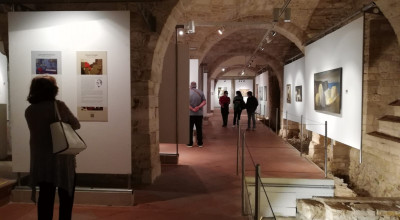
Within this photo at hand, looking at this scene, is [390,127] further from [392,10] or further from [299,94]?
[299,94]

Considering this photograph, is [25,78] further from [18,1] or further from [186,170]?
[186,170]

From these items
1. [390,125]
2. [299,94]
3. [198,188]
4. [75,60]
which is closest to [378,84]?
[390,125]

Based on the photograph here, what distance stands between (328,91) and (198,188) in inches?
154

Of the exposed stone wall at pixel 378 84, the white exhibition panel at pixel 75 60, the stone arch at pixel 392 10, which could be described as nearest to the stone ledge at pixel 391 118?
the exposed stone wall at pixel 378 84

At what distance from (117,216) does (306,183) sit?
309cm

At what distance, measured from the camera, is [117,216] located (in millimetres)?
3312

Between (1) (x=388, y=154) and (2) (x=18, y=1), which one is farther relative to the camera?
(1) (x=388, y=154)

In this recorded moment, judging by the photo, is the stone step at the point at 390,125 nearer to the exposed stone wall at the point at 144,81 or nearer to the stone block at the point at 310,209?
the stone block at the point at 310,209

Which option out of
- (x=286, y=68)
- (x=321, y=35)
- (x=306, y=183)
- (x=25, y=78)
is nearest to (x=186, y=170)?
(x=306, y=183)

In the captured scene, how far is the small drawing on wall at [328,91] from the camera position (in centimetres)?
629

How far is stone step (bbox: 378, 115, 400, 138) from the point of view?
519 centimetres

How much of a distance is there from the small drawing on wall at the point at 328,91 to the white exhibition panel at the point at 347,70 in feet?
0.37

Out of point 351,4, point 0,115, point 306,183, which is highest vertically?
point 351,4

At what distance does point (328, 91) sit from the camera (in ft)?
22.4
